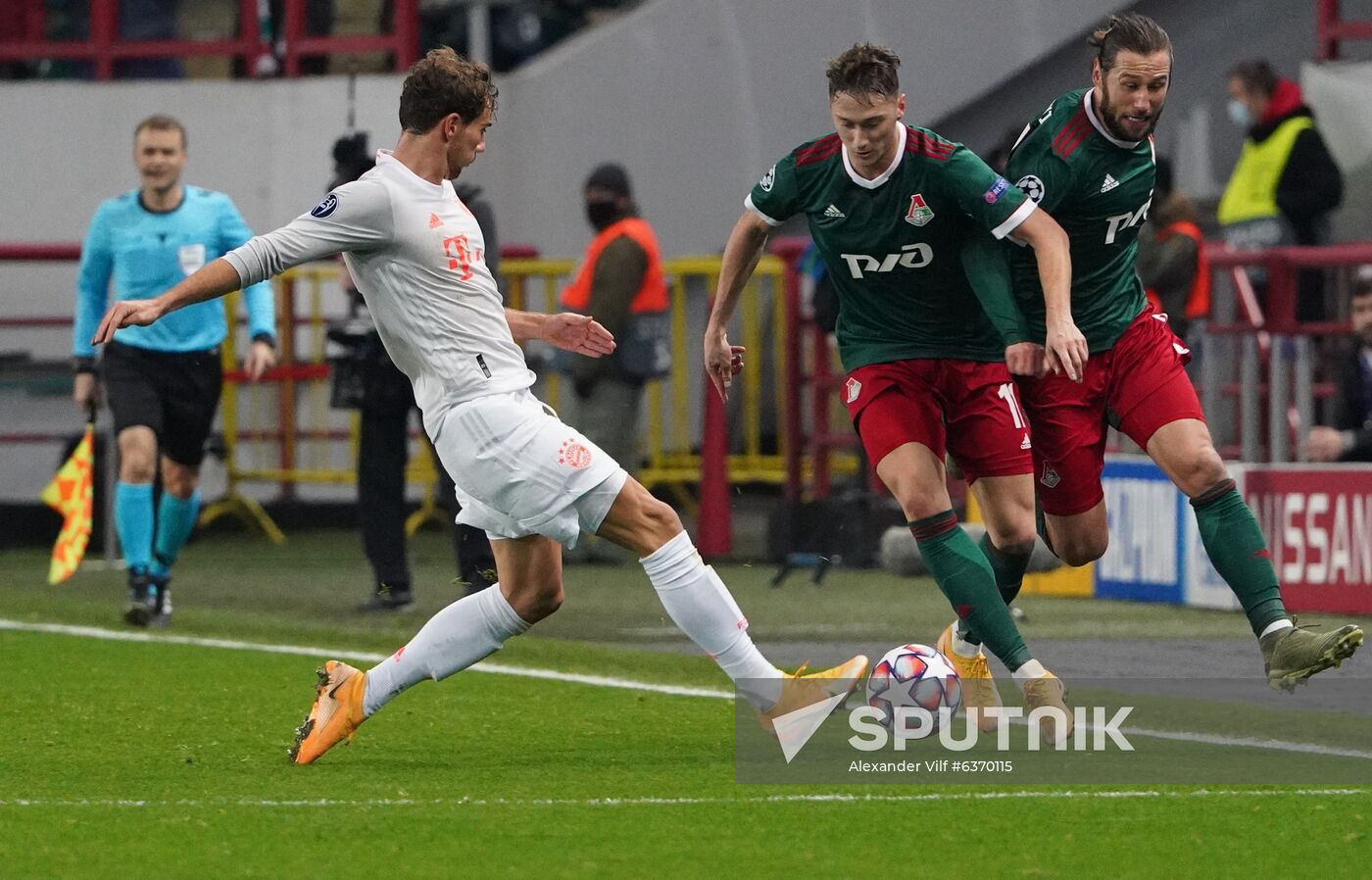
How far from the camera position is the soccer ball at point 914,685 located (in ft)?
24.4

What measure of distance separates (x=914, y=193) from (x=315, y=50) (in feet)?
37.5

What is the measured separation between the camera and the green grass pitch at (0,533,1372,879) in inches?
219

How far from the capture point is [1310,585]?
11.5m

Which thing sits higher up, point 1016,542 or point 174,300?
point 174,300

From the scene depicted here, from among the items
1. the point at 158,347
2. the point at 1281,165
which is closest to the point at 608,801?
the point at 158,347

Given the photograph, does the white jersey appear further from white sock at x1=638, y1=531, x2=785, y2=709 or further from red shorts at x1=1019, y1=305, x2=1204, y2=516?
red shorts at x1=1019, y1=305, x2=1204, y2=516

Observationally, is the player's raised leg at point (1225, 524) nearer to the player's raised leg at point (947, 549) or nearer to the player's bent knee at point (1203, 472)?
the player's bent knee at point (1203, 472)

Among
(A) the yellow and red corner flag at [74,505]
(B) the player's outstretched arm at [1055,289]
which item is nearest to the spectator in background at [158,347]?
(A) the yellow and red corner flag at [74,505]

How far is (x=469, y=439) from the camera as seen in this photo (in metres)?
6.98

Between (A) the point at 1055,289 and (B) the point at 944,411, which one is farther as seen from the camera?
(B) the point at 944,411

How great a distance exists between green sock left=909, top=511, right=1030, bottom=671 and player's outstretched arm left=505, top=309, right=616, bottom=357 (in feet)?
3.56

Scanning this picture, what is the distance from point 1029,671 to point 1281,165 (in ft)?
23.9

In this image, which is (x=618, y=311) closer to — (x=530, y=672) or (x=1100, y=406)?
(x=530, y=672)

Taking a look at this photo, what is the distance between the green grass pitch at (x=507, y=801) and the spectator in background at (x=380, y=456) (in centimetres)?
166
